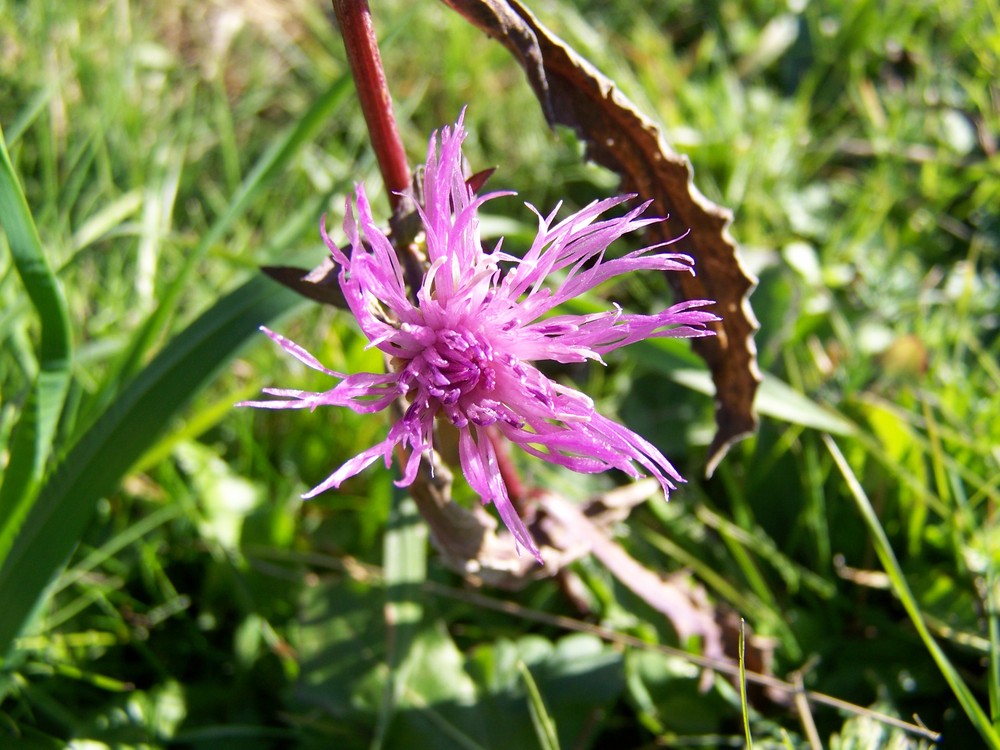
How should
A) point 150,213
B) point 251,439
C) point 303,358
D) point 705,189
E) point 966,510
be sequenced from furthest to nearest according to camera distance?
1. point 705,189
2. point 150,213
3. point 251,439
4. point 966,510
5. point 303,358

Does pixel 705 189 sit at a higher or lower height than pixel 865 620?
higher

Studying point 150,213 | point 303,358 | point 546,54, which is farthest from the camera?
point 150,213

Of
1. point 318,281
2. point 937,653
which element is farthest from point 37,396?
point 937,653

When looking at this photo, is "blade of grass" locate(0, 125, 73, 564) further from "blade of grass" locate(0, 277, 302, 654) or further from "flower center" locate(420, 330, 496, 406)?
"flower center" locate(420, 330, 496, 406)

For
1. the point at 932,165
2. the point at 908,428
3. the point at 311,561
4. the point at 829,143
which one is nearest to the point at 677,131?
the point at 829,143

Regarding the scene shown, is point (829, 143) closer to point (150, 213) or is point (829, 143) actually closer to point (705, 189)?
point (705, 189)

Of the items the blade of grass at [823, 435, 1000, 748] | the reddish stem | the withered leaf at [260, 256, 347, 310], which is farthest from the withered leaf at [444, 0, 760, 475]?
the withered leaf at [260, 256, 347, 310]
